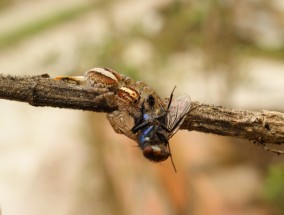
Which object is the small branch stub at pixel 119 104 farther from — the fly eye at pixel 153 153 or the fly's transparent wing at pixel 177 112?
the fly eye at pixel 153 153

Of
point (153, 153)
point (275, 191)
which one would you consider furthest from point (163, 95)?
point (153, 153)

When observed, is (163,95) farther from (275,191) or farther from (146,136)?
(146,136)

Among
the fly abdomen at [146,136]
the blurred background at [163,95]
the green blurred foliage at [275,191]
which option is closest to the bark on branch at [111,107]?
the fly abdomen at [146,136]

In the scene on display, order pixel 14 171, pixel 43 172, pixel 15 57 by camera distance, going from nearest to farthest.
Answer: pixel 43 172, pixel 14 171, pixel 15 57

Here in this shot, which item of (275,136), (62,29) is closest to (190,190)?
(275,136)

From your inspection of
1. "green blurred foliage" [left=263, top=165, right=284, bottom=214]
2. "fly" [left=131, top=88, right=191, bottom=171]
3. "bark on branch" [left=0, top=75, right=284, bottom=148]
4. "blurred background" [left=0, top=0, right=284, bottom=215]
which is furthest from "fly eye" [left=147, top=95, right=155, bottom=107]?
"green blurred foliage" [left=263, top=165, right=284, bottom=214]

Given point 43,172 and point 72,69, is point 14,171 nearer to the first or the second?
point 43,172

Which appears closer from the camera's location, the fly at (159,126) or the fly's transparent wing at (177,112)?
the fly at (159,126)
